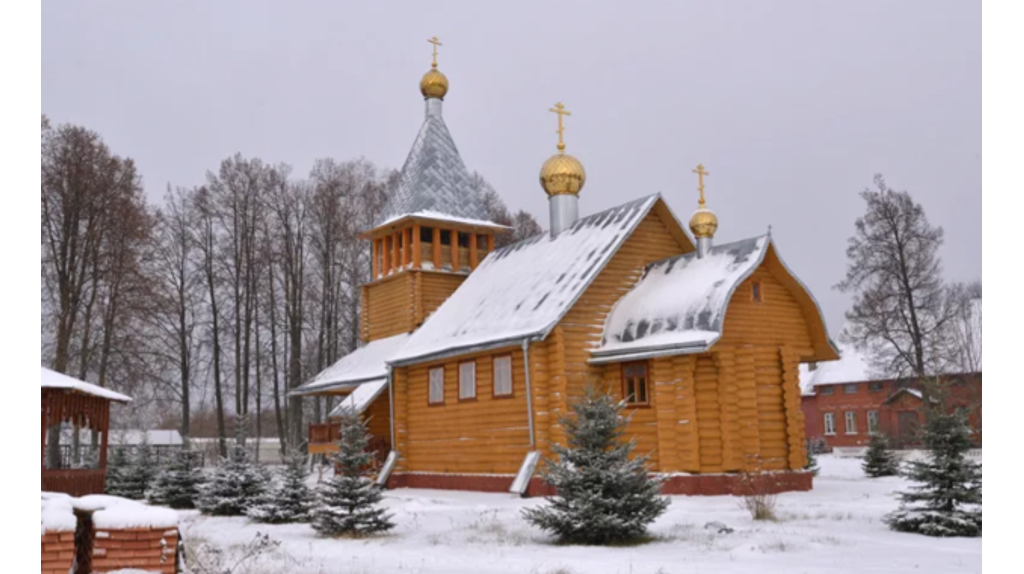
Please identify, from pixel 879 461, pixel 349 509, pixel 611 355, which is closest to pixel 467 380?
pixel 611 355

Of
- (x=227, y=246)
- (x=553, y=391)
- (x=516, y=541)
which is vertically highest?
(x=227, y=246)

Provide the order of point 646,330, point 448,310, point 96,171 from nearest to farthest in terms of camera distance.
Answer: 1. point 646,330
2. point 448,310
3. point 96,171

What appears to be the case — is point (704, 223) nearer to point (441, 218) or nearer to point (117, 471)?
point (441, 218)

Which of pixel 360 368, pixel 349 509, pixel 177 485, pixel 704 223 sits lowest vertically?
pixel 177 485

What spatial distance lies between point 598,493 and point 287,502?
6.33 meters

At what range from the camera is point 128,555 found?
28.1ft

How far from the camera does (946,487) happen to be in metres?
12.0

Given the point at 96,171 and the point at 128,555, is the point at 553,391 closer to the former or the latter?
the point at 128,555

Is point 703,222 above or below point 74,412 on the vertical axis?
above

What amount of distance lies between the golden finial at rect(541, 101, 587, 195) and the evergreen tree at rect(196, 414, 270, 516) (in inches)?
430

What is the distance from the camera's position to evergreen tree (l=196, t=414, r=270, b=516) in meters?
16.9

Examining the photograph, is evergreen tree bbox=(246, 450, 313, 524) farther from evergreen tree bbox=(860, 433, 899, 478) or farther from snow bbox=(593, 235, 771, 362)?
evergreen tree bbox=(860, 433, 899, 478)
